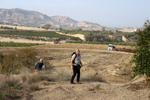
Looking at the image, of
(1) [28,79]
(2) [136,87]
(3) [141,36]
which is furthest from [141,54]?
(1) [28,79]

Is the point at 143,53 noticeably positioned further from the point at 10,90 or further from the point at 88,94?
the point at 10,90

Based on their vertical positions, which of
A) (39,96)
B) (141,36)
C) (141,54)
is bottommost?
(39,96)

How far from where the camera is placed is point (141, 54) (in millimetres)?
11398

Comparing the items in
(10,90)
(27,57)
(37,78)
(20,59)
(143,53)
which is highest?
(143,53)

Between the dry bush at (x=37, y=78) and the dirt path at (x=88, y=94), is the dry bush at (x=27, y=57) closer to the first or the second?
the dry bush at (x=37, y=78)

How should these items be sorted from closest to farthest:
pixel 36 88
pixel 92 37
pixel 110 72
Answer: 1. pixel 36 88
2. pixel 110 72
3. pixel 92 37

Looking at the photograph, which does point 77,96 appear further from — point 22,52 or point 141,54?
point 22,52

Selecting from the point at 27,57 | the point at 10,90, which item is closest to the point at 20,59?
the point at 27,57

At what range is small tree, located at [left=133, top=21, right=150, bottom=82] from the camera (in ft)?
35.0

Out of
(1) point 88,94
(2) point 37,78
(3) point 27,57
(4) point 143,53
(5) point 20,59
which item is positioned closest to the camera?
(1) point 88,94

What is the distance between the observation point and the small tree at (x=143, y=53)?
10.7 m

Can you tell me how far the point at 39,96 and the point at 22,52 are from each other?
13800 mm

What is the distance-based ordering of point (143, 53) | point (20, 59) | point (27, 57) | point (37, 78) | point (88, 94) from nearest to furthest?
point (88, 94), point (143, 53), point (37, 78), point (20, 59), point (27, 57)

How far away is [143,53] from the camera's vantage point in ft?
35.9
